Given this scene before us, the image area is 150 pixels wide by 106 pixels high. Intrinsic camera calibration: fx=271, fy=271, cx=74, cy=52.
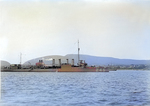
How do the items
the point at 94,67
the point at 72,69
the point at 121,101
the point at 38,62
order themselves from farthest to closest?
the point at 38,62 → the point at 94,67 → the point at 72,69 → the point at 121,101

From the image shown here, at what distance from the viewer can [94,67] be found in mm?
59094

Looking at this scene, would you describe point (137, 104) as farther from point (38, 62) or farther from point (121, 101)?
point (38, 62)

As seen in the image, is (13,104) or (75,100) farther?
(75,100)

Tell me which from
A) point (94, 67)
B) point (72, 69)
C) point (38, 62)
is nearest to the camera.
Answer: point (72, 69)

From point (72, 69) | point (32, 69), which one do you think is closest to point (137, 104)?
point (72, 69)

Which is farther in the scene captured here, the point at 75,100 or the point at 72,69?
the point at 72,69

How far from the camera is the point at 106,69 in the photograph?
6231 centimetres

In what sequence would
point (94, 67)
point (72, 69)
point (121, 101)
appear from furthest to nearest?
point (94, 67) → point (72, 69) → point (121, 101)

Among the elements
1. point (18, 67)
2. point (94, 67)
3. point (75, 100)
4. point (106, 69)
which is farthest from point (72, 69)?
point (75, 100)

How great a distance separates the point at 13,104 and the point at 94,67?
5064cm

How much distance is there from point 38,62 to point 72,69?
1195 centimetres

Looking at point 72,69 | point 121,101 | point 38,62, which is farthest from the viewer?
point 38,62

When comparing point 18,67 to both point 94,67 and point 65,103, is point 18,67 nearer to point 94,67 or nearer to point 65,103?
point 94,67

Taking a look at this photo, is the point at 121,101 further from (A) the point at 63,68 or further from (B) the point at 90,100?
(A) the point at 63,68
